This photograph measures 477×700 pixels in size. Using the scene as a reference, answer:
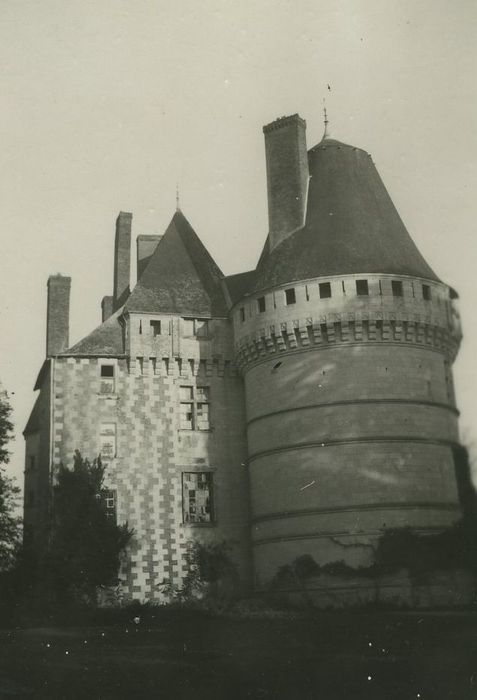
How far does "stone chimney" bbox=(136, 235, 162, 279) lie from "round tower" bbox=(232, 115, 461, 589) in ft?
16.9

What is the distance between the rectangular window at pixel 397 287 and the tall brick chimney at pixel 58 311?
30.7 feet

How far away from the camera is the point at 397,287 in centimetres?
2333

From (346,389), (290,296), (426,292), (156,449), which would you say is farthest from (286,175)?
(156,449)

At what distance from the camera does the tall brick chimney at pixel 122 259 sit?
94.0ft

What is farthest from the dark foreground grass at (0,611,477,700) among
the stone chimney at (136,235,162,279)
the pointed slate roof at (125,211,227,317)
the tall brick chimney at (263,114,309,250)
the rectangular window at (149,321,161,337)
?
the stone chimney at (136,235,162,279)

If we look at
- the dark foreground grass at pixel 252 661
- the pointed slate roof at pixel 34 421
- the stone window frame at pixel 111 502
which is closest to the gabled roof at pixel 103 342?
the stone window frame at pixel 111 502

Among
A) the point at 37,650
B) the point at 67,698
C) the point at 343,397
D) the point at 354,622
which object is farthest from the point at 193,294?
the point at 67,698

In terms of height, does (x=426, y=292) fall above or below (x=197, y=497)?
above

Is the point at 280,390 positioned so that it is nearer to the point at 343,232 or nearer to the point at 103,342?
the point at 343,232

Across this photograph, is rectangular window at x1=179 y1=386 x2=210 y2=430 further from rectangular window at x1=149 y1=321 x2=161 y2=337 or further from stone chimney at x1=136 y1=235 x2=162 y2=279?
stone chimney at x1=136 y1=235 x2=162 y2=279

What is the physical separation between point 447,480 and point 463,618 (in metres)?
5.90

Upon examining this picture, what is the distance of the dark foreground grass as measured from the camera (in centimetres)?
1063

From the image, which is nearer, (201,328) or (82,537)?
(82,537)

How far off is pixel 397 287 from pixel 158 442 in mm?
7615
